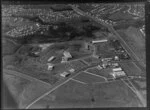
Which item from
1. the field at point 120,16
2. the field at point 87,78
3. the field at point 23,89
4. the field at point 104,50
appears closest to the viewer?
the field at point 23,89

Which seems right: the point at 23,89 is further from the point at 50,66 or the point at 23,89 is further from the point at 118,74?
the point at 118,74

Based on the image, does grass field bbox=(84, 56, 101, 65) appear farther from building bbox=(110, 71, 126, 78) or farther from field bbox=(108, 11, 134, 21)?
field bbox=(108, 11, 134, 21)

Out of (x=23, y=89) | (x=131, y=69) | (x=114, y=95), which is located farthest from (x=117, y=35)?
(x=23, y=89)

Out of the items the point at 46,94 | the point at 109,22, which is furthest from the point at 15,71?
the point at 109,22

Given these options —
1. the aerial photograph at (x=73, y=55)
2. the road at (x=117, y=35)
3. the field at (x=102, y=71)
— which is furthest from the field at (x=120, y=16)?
the field at (x=102, y=71)

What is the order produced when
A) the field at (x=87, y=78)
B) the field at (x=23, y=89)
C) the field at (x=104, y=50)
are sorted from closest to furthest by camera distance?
the field at (x=23, y=89) < the field at (x=87, y=78) < the field at (x=104, y=50)

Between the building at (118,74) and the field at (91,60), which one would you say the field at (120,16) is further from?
the building at (118,74)

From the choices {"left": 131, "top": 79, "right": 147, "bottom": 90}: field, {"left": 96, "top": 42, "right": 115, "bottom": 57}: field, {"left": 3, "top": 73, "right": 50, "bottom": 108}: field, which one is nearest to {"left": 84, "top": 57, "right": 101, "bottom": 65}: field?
{"left": 96, "top": 42, "right": 115, "bottom": 57}: field
